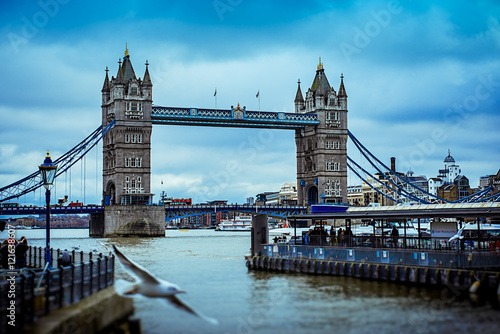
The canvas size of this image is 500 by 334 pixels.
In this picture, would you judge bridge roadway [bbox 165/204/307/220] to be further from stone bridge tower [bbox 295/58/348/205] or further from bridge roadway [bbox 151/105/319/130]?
bridge roadway [bbox 151/105/319/130]

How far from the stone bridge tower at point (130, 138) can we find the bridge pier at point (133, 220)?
3.76m

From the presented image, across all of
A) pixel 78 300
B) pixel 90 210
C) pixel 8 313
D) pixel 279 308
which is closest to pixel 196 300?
pixel 279 308

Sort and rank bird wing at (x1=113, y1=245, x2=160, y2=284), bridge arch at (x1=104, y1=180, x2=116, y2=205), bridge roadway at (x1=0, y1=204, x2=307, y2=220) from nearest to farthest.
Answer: bird wing at (x1=113, y1=245, x2=160, y2=284), bridge roadway at (x1=0, y1=204, x2=307, y2=220), bridge arch at (x1=104, y1=180, x2=116, y2=205)

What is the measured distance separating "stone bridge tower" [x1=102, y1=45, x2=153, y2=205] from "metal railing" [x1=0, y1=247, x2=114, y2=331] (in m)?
88.4

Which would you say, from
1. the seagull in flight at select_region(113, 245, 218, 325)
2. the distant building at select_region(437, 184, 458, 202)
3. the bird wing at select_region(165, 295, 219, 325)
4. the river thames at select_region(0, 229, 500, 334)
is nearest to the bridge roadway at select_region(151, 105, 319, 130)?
the distant building at select_region(437, 184, 458, 202)

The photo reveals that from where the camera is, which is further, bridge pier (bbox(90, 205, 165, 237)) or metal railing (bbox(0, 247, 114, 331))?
bridge pier (bbox(90, 205, 165, 237))

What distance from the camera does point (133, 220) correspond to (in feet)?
356

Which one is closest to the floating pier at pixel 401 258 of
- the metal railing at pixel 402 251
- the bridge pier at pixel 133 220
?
the metal railing at pixel 402 251

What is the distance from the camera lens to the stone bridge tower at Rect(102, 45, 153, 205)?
112438mm

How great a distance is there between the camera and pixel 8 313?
17266 millimetres

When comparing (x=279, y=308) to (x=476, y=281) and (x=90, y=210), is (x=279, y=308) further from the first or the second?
(x=90, y=210)

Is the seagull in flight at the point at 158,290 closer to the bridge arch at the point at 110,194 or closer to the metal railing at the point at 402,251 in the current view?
the metal railing at the point at 402,251

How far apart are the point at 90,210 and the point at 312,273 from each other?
245ft

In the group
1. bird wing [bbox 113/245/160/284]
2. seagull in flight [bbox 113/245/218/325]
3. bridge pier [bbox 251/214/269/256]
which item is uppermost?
bridge pier [bbox 251/214/269/256]
